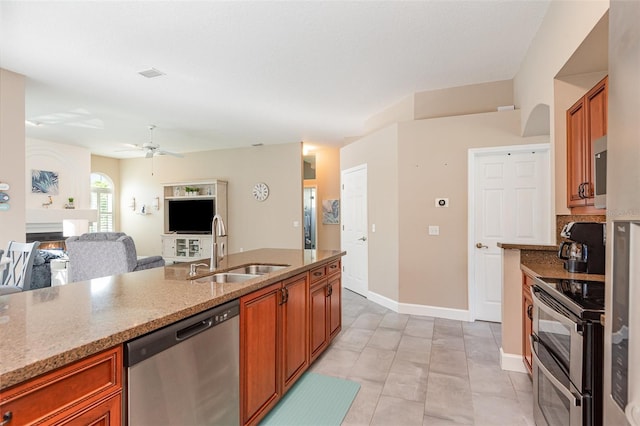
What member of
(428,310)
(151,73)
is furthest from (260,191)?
(428,310)

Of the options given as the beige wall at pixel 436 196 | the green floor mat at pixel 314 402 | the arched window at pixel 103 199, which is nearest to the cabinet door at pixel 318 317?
the green floor mat at pixel 314 402

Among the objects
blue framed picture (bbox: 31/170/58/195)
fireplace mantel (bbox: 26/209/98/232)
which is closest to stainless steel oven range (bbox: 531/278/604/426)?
fireplace mantel (bbox: 26/209/98/232)

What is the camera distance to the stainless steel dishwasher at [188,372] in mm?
1136

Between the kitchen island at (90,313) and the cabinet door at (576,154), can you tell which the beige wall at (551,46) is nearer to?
the cabinet door at (576,154)

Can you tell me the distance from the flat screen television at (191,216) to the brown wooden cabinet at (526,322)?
6587 mm

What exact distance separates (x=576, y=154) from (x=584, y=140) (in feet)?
0.56

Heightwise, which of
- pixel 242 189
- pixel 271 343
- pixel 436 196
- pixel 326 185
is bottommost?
pixel 271 343

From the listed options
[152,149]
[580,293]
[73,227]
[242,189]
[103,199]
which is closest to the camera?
[580,293]

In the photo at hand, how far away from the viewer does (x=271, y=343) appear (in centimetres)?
197

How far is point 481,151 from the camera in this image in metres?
3.93

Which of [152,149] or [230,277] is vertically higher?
[152,149]

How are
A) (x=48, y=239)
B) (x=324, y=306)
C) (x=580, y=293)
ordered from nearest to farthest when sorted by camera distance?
(x=580, y=293), (x=324, y=306), (x=48, y=239)

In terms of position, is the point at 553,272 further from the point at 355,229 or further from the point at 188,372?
the point at 355,229

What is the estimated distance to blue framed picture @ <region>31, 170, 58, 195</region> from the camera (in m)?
6.51
